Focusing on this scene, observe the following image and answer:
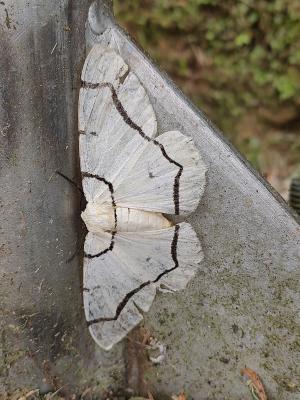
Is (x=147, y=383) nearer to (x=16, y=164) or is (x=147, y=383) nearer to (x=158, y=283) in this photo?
(x=158, y=283)

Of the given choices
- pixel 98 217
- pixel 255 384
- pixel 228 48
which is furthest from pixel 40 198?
pixel 228 48

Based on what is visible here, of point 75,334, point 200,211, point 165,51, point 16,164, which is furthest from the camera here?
point 165,51

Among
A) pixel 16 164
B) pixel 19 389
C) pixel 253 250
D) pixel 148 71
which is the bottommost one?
pixel 19 389

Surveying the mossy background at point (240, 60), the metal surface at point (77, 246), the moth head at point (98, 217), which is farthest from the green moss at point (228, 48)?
the moth head at point (98, 217)

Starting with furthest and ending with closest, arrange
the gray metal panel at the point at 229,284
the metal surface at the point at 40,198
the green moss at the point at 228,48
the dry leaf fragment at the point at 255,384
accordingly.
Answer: the green moss at the point at 228,48 < the dry leaf fragment at the point at 255,384 < the gray metal panel at the point at 229,284 < the metal surface at the point at 40,198

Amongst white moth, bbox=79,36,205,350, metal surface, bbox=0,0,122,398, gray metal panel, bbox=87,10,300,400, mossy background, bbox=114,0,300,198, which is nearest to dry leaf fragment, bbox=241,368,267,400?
gray metal panel, bbox=87,10,300,400

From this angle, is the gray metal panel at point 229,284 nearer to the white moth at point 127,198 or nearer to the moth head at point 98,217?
the white moth at point 127,198

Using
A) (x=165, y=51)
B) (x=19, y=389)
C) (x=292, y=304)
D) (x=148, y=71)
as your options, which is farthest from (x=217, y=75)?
(x=19, y=389)
